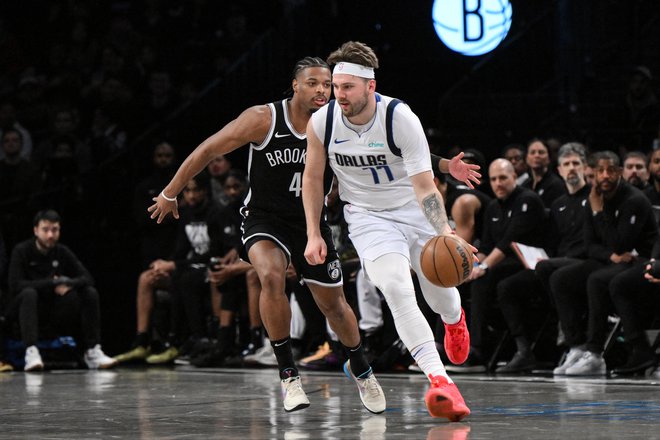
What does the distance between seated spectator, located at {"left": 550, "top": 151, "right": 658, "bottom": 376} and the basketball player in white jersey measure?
9.53ft

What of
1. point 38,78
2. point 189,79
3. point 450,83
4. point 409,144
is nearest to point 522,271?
point 409,144

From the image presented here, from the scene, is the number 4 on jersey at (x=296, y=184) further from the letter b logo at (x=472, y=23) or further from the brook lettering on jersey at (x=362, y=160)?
the letter b logo at (x=472, y=23)

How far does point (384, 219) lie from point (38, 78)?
11072mm

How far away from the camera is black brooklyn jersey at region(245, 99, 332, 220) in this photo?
7395mm

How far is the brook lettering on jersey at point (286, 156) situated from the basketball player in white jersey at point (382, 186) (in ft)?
1.57

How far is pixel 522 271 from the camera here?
1024 cm

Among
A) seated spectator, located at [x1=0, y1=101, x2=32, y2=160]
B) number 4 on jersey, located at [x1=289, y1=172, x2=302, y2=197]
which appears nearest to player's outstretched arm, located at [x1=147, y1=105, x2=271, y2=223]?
number 4 on jersey, located at [x1=289, y1=172, x2=302, y2=197]

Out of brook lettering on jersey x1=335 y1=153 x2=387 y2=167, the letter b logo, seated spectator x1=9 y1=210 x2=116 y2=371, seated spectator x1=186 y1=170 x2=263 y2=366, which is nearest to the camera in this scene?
brook lettering on jersey x1=335 y1=153 x2=387 y2=167

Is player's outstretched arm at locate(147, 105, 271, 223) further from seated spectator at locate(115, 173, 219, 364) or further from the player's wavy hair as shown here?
seated spectator at locate(115, 173, 219, 364)

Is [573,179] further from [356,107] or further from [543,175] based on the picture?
[356,107]

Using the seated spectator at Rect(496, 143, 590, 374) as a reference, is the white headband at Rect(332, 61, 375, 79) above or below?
above

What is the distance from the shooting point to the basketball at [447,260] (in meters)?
6.34

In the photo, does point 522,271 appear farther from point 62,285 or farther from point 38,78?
point 38,78

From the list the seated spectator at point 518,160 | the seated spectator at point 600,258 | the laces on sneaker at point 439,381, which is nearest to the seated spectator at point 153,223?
the seated spectator at point 518,160
